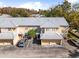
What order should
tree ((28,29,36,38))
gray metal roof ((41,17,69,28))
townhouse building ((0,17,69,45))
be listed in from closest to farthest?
townhouse building ((0,17,69,45)) → tree ((28,29,36,38)) → gray metal roof ((41,17,69,28))

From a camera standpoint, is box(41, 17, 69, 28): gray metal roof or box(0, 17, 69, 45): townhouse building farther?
box(41, 17, 69, 28): gray metal roof

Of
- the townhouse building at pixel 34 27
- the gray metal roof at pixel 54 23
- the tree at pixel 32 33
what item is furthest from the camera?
the gray metal roof at pixel 54 23

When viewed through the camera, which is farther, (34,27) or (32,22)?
(32,22)

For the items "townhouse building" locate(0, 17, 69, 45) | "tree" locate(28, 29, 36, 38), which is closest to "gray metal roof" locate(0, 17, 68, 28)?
"townhouse building" locate(0, 17, 69, 45)

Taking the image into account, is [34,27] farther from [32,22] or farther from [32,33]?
[32,33]

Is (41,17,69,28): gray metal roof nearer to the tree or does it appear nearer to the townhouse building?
the townhouse building

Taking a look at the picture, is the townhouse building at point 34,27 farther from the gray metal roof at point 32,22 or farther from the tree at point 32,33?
the tree at point 32,33

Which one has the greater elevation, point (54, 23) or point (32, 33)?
point (54, 23)

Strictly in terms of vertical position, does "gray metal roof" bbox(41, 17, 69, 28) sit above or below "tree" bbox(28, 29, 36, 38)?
above

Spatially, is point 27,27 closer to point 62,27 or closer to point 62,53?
point 62,27

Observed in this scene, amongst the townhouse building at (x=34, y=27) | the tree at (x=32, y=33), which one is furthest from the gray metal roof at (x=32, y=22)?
the tree at (x=32, y=33)

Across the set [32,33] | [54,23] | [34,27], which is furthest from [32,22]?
[54,23]
